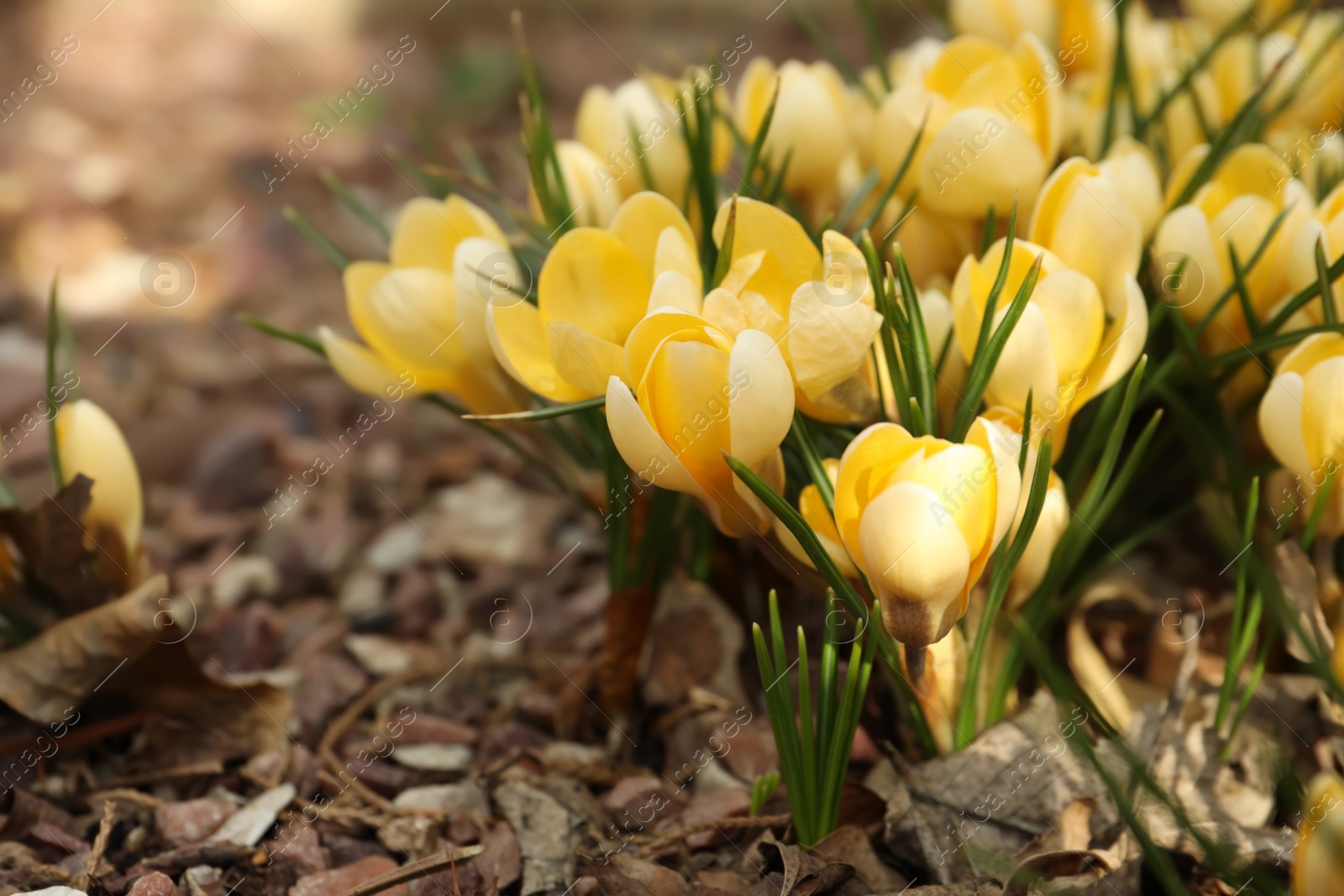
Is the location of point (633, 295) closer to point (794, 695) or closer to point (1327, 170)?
point (794, 695)

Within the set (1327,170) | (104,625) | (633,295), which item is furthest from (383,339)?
(1327,170)

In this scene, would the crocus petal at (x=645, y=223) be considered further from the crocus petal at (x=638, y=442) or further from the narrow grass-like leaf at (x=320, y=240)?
the narrow grass-like leaf at (x=320, y=240)

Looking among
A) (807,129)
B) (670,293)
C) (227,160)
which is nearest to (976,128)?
(807,129)

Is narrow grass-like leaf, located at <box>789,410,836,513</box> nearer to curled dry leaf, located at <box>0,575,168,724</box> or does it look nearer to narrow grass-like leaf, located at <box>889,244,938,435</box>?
narrow grass-like leaf, located at <box>889,244,938,435</box>

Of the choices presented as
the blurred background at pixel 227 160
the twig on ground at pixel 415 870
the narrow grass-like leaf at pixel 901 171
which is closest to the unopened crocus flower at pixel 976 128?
the narrow grass-like leaf at pixel 901 171

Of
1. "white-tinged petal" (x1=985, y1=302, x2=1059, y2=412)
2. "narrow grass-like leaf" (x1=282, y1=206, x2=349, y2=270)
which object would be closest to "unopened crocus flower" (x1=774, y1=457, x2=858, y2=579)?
"white-tinged petal" (x1=985, y1=302, x2=1059, y2=412)
